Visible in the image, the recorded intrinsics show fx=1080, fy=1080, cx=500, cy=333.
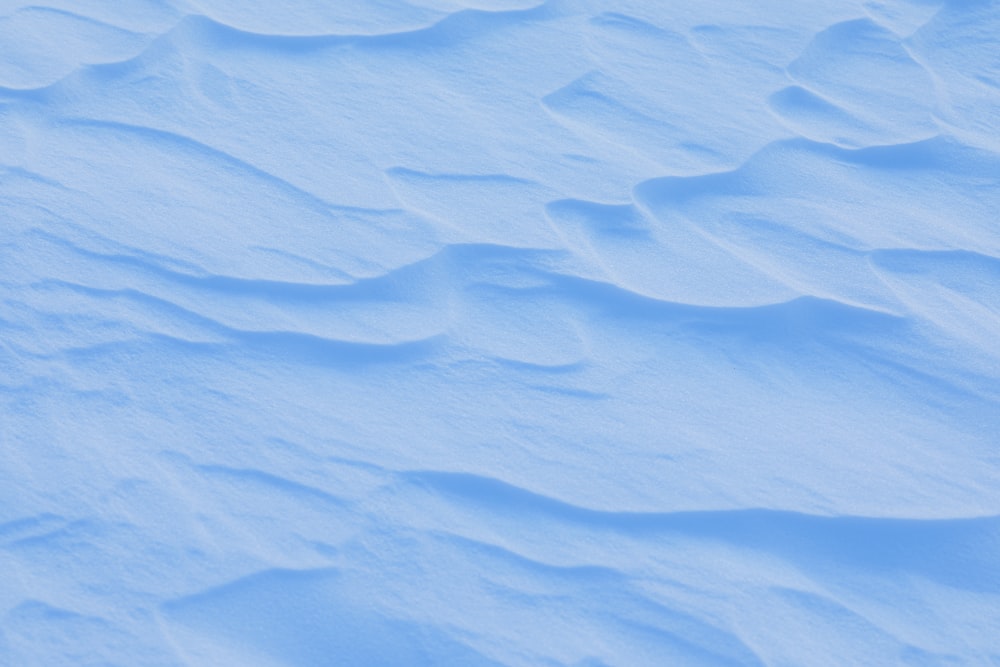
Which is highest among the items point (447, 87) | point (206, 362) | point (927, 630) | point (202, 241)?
point (447, 87)

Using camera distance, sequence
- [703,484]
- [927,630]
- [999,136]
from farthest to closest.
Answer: [999,136]
[703,484]
[927,630]

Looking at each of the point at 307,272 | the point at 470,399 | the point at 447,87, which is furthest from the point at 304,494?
the point at 447,87

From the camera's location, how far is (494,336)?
1590mm

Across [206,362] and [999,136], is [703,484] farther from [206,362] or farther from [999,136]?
[999,136]

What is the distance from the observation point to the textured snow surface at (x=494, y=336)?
1.28 meters

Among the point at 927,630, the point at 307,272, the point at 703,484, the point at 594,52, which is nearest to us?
the point at 927,630

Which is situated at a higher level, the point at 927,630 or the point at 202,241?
the point at 202,241

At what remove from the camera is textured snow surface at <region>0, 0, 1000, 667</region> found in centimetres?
128

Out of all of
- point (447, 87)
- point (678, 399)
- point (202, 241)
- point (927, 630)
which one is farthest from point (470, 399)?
point (447, 87)

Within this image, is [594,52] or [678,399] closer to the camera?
[678,399]

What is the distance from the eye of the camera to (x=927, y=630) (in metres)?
1.29

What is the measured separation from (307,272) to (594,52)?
85 centimetres

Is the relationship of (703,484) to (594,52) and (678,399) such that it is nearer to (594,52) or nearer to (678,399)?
(678,399)

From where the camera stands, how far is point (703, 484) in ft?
4.62
